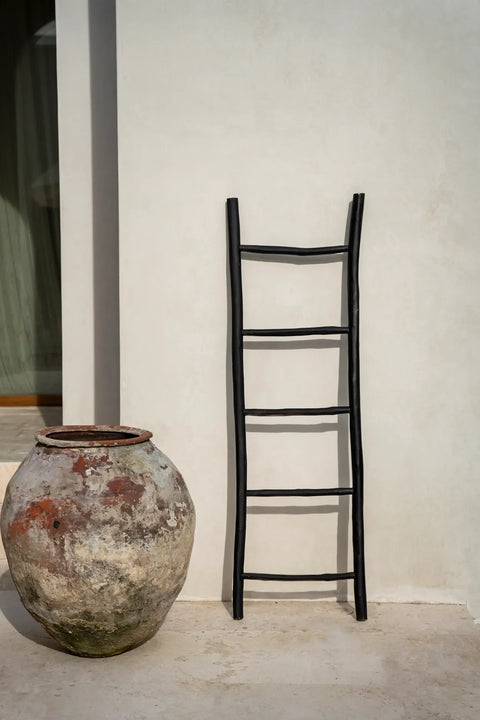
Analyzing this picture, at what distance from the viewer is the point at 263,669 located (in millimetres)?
2646

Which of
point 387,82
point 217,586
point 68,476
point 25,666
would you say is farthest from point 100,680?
point 387,82

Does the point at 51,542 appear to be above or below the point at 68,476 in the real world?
below

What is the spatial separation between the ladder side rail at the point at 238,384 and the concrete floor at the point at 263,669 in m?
0.30

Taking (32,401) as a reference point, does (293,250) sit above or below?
above

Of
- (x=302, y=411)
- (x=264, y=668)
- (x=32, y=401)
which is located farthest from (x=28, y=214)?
(x=264, y=668)

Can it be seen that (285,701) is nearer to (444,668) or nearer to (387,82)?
(444,668)

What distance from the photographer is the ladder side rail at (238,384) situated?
10.3ft

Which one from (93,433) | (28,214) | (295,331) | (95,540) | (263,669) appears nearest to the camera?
(95,540)

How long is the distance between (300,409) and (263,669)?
37.5 inches

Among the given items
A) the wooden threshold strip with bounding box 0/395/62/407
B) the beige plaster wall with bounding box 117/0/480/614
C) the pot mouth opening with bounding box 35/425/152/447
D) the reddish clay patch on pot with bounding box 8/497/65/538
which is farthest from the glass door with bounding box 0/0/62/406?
the reddish clay patch on pot with bounding box 8/497/65/538

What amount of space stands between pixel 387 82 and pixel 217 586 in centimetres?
205

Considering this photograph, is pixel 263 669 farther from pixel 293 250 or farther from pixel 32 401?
pixel 32 401

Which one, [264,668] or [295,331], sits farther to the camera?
[295,331]

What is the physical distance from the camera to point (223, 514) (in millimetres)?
3287
